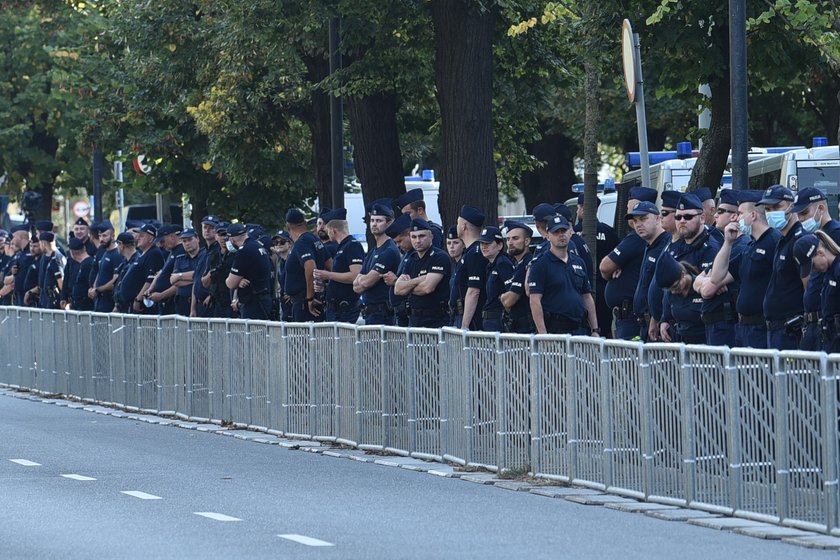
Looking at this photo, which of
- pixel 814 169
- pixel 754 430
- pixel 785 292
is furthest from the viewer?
pixel 814 169

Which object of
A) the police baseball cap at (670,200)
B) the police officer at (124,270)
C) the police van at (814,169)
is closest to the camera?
the police baseball cap at (670,200)

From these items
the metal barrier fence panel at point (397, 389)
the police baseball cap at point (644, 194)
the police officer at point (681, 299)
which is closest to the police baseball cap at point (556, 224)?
the police baseball cap at point (644, 194)

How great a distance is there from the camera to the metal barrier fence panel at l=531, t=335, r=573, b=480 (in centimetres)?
1350

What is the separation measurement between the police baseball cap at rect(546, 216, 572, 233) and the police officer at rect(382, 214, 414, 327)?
2406 mm

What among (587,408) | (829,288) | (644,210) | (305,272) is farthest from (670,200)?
(305,272)

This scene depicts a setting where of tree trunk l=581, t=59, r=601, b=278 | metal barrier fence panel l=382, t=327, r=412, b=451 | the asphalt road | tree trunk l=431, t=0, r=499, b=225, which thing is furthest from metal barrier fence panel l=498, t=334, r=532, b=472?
tree trunk l=431, t=0, r=499, b=225

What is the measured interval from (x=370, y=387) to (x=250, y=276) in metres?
4.94

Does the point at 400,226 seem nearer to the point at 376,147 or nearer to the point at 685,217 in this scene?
the point at 685,217

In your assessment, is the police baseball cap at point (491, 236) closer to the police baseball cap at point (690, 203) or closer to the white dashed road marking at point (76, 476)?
the police baseball cap at point (690, 203)

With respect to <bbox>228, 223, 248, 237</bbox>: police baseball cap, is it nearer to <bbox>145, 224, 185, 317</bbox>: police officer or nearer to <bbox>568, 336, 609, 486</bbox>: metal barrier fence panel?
<bbox>145, 224, 185, 317</bbox>: police officer

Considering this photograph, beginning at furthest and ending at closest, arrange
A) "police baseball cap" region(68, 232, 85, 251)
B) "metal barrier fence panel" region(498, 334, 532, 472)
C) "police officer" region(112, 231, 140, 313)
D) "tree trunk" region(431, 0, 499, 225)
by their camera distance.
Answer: "police baseball cap" region(68, 232, 85, 251) → "police officer" region(112, 231, 140, 313) → "tree trunk" region(431, 0, 499, 225) → "metal barrier fence panel" region(498, 334, 532, 472)

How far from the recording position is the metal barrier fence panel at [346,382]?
1686 centimetres

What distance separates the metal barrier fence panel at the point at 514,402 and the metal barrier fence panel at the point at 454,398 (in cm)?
54

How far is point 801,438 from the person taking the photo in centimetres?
1082
